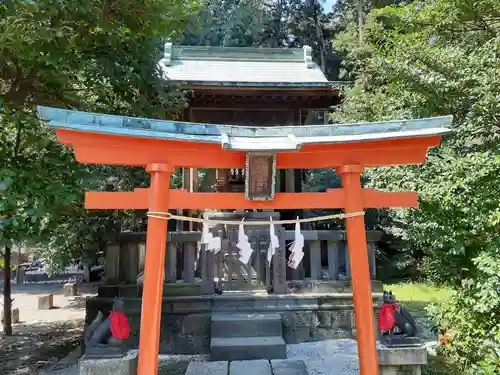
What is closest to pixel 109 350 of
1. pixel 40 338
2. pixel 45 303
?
pixel 40 338

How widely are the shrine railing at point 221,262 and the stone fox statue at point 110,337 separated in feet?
6.66

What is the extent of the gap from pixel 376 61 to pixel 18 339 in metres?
9.74

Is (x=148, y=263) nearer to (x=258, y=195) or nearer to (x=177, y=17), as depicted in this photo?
(x=258, y=195)

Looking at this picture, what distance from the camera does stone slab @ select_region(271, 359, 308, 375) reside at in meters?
4.70

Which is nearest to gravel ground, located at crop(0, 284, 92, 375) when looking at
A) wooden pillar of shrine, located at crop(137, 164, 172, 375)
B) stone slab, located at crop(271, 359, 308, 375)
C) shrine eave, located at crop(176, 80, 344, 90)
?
wooden pillar of shrine, located at crop(137, 164, 172, 375)

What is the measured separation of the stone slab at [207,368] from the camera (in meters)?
4.79

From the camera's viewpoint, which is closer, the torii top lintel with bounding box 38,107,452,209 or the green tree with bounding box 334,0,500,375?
the torii top lintel with bounding box 38,107,452,209

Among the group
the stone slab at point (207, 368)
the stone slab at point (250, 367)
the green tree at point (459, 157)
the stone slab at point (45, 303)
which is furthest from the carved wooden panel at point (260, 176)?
the stone slab at point (45, 303)

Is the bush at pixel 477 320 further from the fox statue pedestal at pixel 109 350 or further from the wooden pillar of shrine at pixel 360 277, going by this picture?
the fox statue pedestal at pixel 109 350

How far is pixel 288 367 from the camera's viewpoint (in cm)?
485

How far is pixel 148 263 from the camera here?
11.4 feet

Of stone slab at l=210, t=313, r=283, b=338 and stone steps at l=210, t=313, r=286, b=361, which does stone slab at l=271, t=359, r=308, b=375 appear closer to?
stone steps at l=210, t=313, r=286, b=361

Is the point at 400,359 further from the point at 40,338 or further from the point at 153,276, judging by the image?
the point at 40,338

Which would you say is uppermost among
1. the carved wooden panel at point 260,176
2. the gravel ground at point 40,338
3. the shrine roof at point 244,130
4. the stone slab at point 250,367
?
the shrine roof at point 244,130
